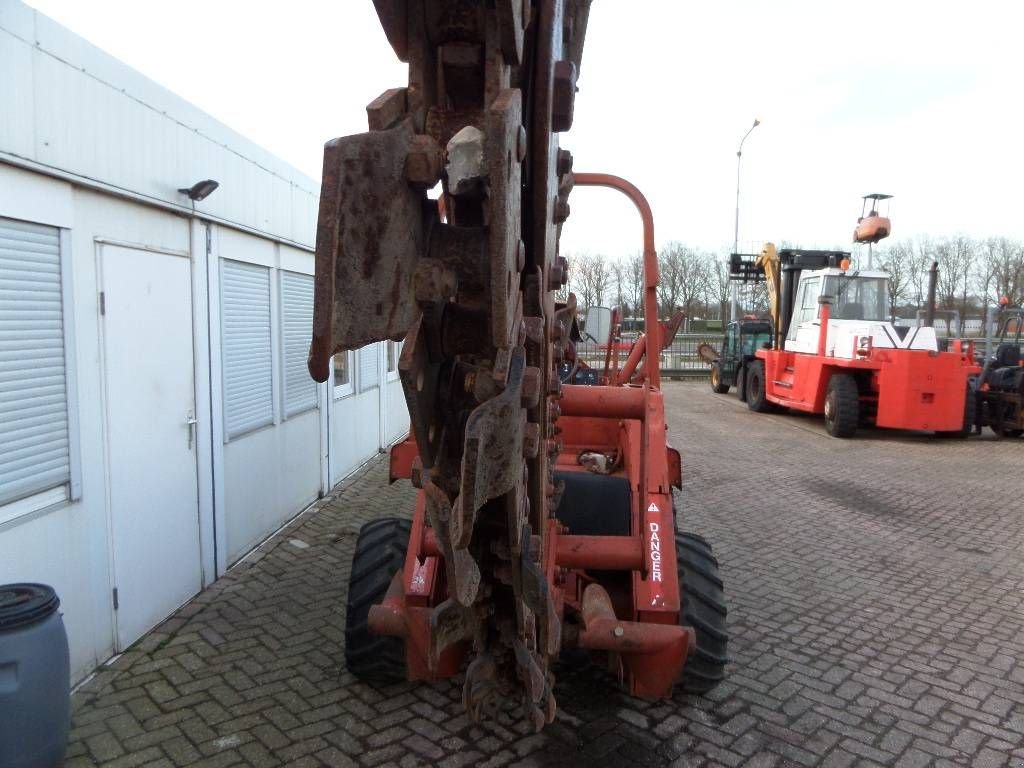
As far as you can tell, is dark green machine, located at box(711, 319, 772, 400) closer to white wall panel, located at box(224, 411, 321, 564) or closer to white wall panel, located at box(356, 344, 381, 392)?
white wall panel, located at box(356, 344, 381, 392)

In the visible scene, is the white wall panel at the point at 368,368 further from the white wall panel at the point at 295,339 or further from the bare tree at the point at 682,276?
the bare tree at the point at 682,276

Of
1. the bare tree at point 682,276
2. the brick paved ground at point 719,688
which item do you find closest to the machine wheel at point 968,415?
the brick paved ground at point 719,688

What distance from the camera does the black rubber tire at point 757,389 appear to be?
678 inches

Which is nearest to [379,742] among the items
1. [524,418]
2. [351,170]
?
[524,418]

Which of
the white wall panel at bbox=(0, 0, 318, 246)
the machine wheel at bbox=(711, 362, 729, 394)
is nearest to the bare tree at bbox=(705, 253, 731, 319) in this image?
the machine wheel at bbox=(711, 362, 729, 394)

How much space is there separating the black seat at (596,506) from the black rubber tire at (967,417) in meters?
10.8

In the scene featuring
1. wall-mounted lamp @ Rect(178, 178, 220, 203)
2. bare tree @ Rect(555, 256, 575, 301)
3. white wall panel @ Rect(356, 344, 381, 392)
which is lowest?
white wall panel @ Rect(356, 344, 381, 392)

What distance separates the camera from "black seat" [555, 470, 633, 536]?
177 inches

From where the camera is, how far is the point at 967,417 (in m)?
13.2

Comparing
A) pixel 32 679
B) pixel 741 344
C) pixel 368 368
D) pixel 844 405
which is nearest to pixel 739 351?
pixel 741 344

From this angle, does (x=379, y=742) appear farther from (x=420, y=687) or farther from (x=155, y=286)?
(x=155, y=286)

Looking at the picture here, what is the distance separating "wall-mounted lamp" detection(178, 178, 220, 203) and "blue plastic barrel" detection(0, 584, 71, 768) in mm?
2777

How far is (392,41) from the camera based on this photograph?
1.60 metres

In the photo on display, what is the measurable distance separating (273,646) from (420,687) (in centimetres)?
106
